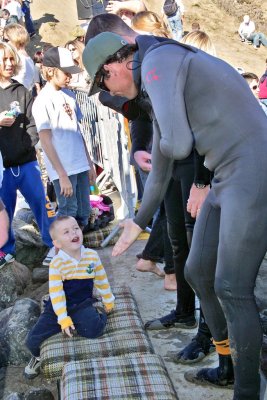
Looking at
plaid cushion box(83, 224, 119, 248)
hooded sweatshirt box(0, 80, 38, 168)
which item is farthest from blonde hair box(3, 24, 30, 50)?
plaid cushion box(83, 224, 119, 248)

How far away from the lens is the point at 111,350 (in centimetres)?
337

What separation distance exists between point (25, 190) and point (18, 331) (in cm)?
171

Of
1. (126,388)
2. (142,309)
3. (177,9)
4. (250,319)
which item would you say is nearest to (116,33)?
(250,319)

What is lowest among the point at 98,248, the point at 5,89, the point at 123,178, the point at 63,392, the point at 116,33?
the point at 98,248

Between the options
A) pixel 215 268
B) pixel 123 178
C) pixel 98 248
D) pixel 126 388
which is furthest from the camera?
pixel 123 178

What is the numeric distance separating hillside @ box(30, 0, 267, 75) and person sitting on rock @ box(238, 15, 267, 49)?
0.31m

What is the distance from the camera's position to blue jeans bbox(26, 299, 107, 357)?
11.5ft

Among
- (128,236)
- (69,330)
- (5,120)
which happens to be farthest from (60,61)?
(128,236)

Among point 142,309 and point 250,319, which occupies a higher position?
point 250,319

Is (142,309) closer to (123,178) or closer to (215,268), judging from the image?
(215,268)

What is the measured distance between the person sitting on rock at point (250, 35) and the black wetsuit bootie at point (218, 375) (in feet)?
73.6

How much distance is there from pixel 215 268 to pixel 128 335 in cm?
113

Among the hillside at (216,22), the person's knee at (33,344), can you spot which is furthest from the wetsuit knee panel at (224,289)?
the hillside at (216,22)

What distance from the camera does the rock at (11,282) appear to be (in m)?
5.04
